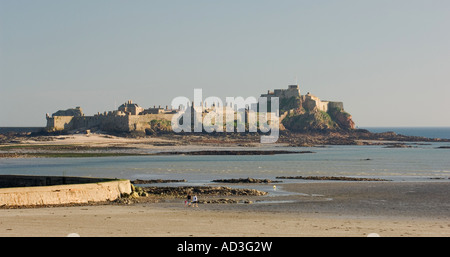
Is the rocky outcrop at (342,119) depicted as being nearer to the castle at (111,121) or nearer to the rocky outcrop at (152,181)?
the castle at (111,121)

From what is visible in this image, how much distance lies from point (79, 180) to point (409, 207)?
14777mm

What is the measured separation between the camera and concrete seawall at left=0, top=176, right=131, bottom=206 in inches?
920

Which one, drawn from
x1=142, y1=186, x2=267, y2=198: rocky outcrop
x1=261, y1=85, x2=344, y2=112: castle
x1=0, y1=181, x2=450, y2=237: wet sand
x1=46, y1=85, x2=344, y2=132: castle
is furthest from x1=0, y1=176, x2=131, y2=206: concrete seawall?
x1=261, y1=85, x2=344, y2=112: castle

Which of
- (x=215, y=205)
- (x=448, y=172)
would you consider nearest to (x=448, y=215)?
(x=215, y=205)

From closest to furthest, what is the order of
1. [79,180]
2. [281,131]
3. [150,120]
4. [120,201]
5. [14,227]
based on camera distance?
[14,227], [120,201], [79,180], [150,120], [281,131]

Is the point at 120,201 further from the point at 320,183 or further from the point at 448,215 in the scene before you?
the point at 320,183

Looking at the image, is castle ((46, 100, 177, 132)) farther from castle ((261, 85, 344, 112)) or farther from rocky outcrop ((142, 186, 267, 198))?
rocky outcrop ((142, 186, 267, 198))

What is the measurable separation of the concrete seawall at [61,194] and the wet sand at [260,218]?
3.57ft

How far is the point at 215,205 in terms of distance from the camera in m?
26.6

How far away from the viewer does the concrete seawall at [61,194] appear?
76.7 feet

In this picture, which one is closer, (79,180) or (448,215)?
(448,215)

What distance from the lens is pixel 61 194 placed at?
24.5m

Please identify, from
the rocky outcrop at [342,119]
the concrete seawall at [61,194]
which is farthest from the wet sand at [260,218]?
the rocky outcrop at [342,119]

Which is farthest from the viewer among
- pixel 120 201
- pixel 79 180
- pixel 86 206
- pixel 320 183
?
pixel 320 183
